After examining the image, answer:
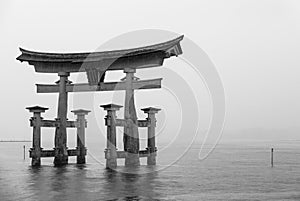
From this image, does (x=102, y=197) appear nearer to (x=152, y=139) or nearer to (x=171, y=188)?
(x=171, y=188)

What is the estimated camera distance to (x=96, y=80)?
21719 mm

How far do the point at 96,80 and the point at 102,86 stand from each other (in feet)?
1.53

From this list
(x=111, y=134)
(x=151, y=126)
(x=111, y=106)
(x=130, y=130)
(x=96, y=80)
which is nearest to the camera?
(x=111, y=106)

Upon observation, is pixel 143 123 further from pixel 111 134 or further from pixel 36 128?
pixel 36 128

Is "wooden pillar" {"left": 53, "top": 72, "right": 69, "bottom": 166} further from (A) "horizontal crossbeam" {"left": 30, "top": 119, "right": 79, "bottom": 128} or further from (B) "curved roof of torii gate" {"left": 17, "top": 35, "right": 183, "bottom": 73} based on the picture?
(B) "curved roof of torii gate" {"left": 17, "top": 35, "right": 183, "bottom": 73}

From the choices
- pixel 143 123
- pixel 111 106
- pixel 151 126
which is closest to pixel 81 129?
pixel 143 123

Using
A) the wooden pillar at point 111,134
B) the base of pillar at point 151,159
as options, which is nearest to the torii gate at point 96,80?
the wooden pillar at point 111,134

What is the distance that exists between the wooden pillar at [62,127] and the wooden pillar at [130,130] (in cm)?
382

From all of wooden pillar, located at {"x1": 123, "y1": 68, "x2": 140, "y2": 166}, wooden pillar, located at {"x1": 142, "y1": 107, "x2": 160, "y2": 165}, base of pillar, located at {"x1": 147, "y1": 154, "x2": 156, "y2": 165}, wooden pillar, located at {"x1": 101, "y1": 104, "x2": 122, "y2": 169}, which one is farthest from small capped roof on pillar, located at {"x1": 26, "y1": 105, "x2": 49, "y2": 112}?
base of pillar, located at {"x1": 147, "y1": 154, "x2": 156, "y2": 165}

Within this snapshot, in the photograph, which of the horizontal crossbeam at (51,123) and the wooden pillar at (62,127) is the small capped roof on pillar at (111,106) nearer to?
the wooden pillar at (62,127)

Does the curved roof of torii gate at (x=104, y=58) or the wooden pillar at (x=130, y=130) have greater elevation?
the curved roof of torii gate at (x=104, y=58)

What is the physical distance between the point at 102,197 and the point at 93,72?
467 inches

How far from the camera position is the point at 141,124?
21.6 meters

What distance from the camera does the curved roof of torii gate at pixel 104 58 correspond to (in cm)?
1934
